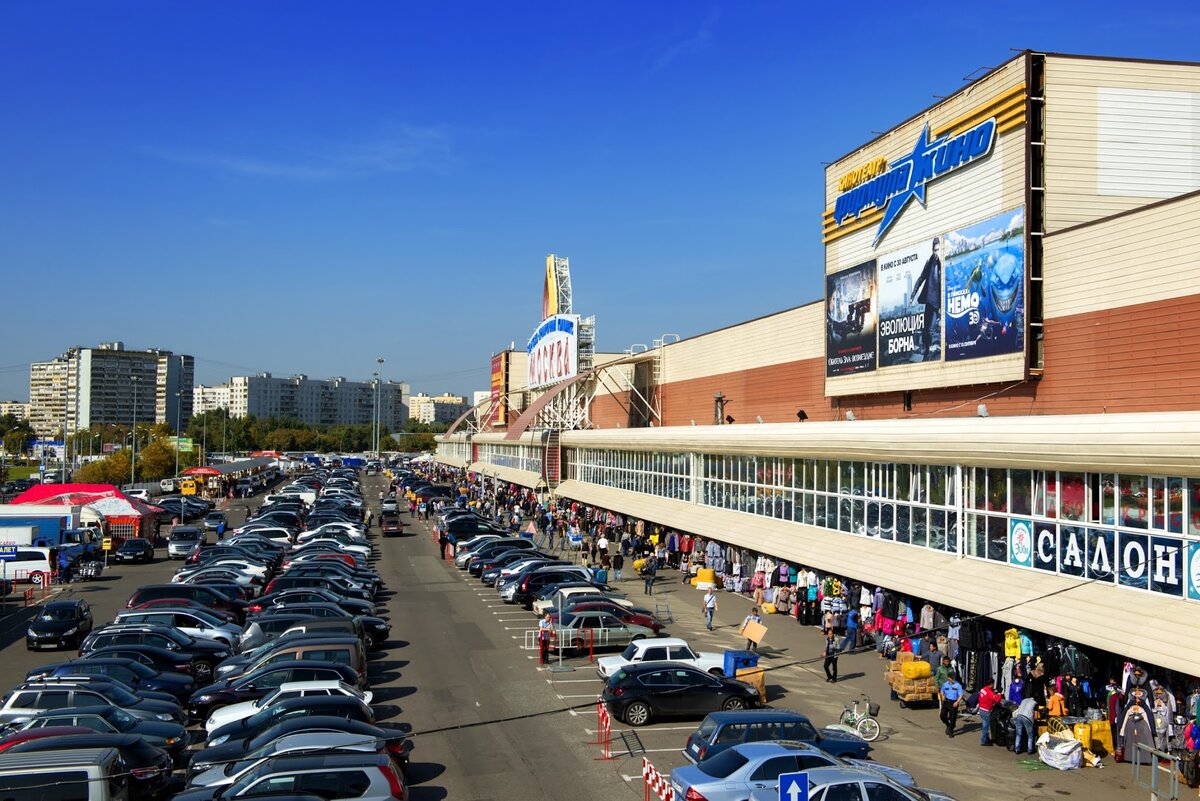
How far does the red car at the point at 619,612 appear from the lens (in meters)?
26.3

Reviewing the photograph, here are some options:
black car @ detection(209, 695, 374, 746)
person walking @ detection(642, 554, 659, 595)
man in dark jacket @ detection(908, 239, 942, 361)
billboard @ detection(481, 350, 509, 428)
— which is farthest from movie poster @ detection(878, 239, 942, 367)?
billboard @ detection(481, 350, 509, 428)

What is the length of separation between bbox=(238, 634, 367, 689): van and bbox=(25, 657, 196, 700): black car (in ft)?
4.70

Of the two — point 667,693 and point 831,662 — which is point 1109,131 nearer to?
point 831,662

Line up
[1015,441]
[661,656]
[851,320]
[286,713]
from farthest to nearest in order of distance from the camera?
[851,320] < [661,656] < [1015,441] < [286,713]

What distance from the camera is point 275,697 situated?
17578 mm

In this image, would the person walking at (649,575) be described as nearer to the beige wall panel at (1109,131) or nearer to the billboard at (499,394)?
the beige wall panel at (1109,131)

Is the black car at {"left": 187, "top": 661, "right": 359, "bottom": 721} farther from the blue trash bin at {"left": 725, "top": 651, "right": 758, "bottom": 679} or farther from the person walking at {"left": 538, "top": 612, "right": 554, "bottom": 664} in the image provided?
the blue trash bin at {"left": 725, "top": 651, "right": 758, "bottom": 679}

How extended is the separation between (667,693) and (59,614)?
17.6 m

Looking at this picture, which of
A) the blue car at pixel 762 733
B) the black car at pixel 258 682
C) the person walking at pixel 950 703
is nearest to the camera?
the blue car at pixel 762 733

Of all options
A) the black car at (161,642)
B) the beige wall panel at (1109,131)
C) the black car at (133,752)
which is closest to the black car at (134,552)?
the black car at (161,642)

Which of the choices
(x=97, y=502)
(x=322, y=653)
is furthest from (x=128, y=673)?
(x=97, y=502)

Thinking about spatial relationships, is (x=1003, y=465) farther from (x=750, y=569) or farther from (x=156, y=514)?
(x=156, y=514)

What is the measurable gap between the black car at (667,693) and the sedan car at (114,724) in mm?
7773

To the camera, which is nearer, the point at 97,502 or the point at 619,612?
the point at 619,612
